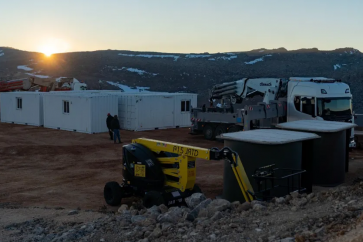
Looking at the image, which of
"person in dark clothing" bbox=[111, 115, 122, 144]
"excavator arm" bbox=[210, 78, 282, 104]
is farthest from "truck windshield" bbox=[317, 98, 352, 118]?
"person in dark clothing" bbox=[111, 115, 122, 144]

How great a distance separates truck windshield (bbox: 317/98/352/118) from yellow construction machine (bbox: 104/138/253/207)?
10457 mm

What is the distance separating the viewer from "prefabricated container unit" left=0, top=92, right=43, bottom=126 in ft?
99.7

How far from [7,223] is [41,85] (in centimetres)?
2998

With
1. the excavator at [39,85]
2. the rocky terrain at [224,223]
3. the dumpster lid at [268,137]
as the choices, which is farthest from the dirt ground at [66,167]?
the excavator at [39,85]

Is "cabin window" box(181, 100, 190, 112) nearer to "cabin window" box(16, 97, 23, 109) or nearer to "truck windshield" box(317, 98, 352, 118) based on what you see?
"cabin window" box(16, 97, 23, 109)

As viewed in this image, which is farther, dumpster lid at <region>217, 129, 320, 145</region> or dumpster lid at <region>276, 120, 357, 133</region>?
dumpster lid at <region>276, 120, 357, 133</region>

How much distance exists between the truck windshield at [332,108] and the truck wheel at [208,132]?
5955 mm

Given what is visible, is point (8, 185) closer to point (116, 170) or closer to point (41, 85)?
point (116, 170)

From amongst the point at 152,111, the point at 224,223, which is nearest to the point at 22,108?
the point at 152,111

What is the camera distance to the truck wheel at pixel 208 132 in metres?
23.7

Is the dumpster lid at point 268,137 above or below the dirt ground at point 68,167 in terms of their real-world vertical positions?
above

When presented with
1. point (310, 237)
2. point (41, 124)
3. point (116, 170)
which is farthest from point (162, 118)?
point (310, 237)

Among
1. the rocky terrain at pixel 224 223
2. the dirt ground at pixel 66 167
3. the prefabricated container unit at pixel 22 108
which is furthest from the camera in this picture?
the prefabricated container unit at pixel 22 108

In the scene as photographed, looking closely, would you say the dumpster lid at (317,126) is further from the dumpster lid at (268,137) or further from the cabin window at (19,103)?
the cabin window at (19,103)
